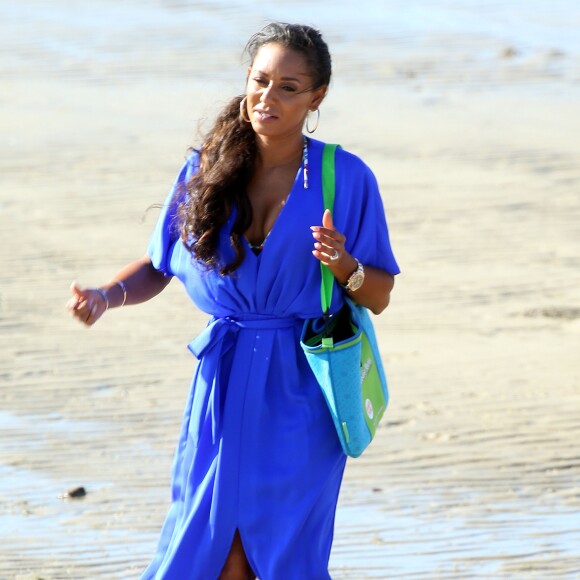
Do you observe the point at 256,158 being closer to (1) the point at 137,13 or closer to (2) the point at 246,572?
(2) the point at 246,572

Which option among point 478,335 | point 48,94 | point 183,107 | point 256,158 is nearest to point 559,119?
point 183,107

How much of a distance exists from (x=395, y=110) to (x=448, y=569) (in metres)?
9.59

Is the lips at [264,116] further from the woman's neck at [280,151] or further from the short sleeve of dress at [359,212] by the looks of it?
the short sleeve of dress at [359,212]

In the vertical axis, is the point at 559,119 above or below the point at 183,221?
below

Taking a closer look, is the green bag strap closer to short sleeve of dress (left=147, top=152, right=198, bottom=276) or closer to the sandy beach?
short sleeve of dress (left=147, top=152, right=198, bottom=276)

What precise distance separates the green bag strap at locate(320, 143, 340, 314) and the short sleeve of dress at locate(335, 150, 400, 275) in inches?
0.6

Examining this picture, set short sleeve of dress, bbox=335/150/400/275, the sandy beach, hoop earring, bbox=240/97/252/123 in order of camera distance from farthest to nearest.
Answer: the sandy beach < hoop earring, bbox=240/97/252/123 < short sleeve of dress, bbox=335/150/400/275

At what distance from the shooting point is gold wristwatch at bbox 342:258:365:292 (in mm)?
3639

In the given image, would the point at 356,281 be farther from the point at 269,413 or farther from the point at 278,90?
the point at 278,90


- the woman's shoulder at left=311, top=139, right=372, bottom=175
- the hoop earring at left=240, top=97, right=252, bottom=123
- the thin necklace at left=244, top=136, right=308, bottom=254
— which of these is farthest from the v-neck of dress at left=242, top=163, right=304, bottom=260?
the hoop earring at left=240, top=97, right=252, bottom=123

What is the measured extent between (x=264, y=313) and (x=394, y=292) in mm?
5155

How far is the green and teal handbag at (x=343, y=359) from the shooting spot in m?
3.66

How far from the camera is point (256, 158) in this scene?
3869 millimetres

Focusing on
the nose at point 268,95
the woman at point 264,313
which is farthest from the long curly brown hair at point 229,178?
the nose at point 268,95
